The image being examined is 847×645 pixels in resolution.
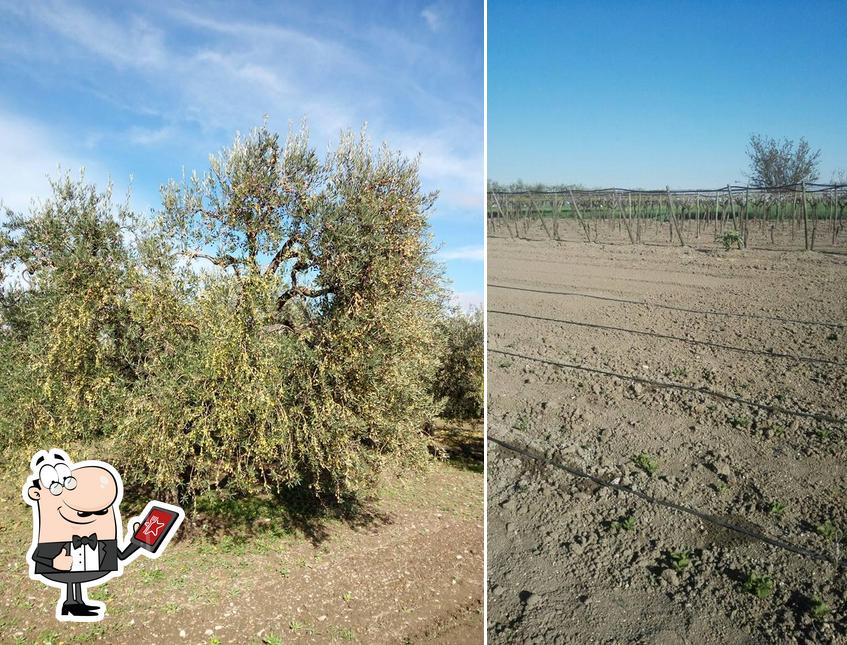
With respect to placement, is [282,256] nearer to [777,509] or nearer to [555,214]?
[777,509]

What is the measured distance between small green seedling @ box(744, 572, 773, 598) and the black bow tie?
2861mm

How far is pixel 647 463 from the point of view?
9.04 feet

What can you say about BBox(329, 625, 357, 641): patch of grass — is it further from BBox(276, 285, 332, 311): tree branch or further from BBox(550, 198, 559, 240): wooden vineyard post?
BBox(550, 198, 559, 240): wooden vineyard post

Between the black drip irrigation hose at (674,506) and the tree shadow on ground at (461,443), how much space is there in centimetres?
408

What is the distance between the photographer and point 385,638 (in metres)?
3.40

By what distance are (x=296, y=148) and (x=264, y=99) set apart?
48 cm

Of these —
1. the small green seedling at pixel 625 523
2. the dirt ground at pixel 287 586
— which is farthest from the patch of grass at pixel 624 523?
the dirt ground at pixel 287 586

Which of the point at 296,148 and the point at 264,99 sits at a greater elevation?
the point at 264,99

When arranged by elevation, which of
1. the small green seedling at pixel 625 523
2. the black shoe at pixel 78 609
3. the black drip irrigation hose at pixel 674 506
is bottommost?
the black shoe at pixel 78 609

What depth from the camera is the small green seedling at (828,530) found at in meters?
2.20

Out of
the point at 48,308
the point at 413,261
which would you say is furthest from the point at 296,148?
the point at 48,308

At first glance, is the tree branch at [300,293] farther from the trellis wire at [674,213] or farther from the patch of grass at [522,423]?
the trellis wire at [674,213]

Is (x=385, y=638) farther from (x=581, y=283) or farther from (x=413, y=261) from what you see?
(x=581, y=283)

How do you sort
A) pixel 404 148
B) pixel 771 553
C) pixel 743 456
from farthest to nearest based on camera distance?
pixel 404 148 < pixel 743 456 < pixel 771 553
